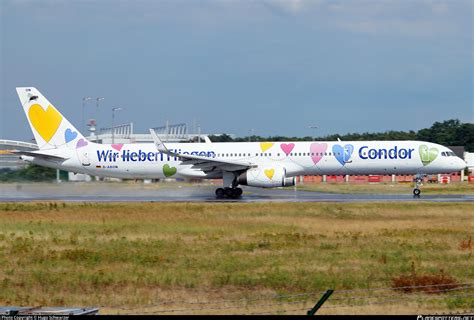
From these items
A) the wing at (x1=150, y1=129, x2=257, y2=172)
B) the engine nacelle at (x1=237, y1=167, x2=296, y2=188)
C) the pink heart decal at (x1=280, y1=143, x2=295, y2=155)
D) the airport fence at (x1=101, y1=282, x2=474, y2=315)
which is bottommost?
the airport fence at (x1=101, y1=282, x2=474, y2=315)

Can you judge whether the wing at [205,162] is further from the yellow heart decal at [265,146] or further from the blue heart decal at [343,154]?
the blue heart decal at [343,154]

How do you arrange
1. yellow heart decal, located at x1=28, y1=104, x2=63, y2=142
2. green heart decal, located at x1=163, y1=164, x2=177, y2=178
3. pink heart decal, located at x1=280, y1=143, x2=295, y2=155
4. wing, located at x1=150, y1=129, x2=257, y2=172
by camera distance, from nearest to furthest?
wing, located at x1=150, y1=129, x2=257, y2=172
pink heart decal, located at x1=280, y1=143, x2=295, y2=155
green heart decal, located at x1=163, y1=164, x2=177, y2=178
yellow heart decal, located at x1=28, y1=104, x2=63, y2=142

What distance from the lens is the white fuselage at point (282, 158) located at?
46500 millimetres

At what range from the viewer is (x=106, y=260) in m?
22.5

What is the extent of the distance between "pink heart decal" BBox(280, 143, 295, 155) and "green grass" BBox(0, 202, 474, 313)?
10208 millimetres

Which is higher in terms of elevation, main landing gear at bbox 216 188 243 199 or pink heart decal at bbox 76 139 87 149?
pink heart decal at bbox 76 139 87 149

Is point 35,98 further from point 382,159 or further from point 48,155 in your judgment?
point 382,159

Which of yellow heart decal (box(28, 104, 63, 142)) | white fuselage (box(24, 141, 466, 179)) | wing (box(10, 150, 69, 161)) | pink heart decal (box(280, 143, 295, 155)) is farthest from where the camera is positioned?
yellow heart decal (box(28, 104, 63, 142))

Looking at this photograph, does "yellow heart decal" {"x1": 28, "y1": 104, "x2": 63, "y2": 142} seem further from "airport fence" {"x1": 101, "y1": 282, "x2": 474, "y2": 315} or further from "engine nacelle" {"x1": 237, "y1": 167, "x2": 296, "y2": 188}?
"airport fence" {"x1": 101, "y1": 282, "x2": 474, "y2": 315}

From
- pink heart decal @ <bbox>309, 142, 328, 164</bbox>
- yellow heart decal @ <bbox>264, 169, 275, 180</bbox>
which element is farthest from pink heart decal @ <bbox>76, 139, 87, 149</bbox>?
pink heart decal @ <bbox>309, 142, 328, 164</bbox>

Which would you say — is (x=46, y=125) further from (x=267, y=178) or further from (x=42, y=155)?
(x=267, y=178)

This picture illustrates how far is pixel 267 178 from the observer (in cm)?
4462

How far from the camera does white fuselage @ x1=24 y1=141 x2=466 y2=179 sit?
4650 centimetres

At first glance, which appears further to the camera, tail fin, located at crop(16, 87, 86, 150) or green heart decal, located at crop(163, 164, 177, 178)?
tail fin, located at crop(16, 87, 86, 150)
